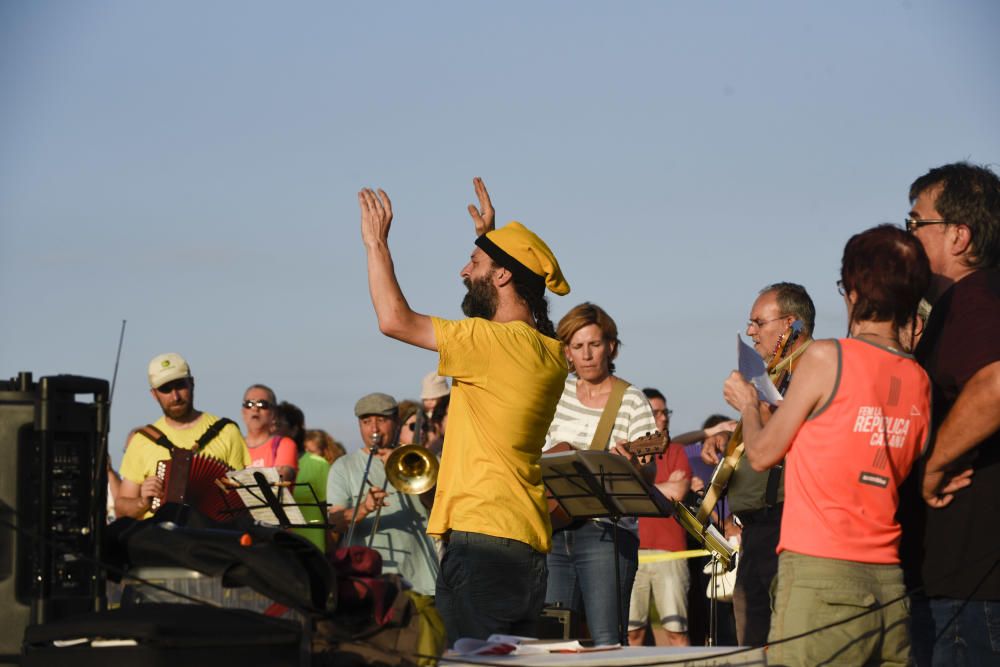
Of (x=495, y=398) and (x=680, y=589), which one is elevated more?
(x=495, y=398)

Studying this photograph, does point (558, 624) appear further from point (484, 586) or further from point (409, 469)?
point (409, 469)

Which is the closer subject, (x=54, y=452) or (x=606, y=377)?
(x=54, y=452)

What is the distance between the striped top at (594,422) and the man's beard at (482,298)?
2.15 meters

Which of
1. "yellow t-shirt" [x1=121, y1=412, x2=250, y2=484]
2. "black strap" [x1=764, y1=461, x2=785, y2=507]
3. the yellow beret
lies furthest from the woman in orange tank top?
"yellow t-shirt" [x1=121, y1=412, x2=250, y2=484]

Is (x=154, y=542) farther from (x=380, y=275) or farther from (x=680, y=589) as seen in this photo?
(x=680, y=589)

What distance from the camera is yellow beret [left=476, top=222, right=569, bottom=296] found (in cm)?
552

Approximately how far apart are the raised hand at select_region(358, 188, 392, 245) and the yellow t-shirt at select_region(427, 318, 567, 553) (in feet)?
1.25

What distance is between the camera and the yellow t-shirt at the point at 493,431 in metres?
5.20

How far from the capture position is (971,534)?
446 centimetres

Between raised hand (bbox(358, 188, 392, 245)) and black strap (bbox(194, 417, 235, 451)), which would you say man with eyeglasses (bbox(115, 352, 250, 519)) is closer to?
black strap (bbox(194, 417, 235, 451))

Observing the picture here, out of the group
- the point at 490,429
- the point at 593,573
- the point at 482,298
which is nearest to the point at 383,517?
the point at 593,573

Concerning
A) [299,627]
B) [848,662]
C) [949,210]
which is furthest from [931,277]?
[299,627]

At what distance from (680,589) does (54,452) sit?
6607 millimetres

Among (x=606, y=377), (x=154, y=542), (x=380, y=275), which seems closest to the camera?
(x=154, y=542)
